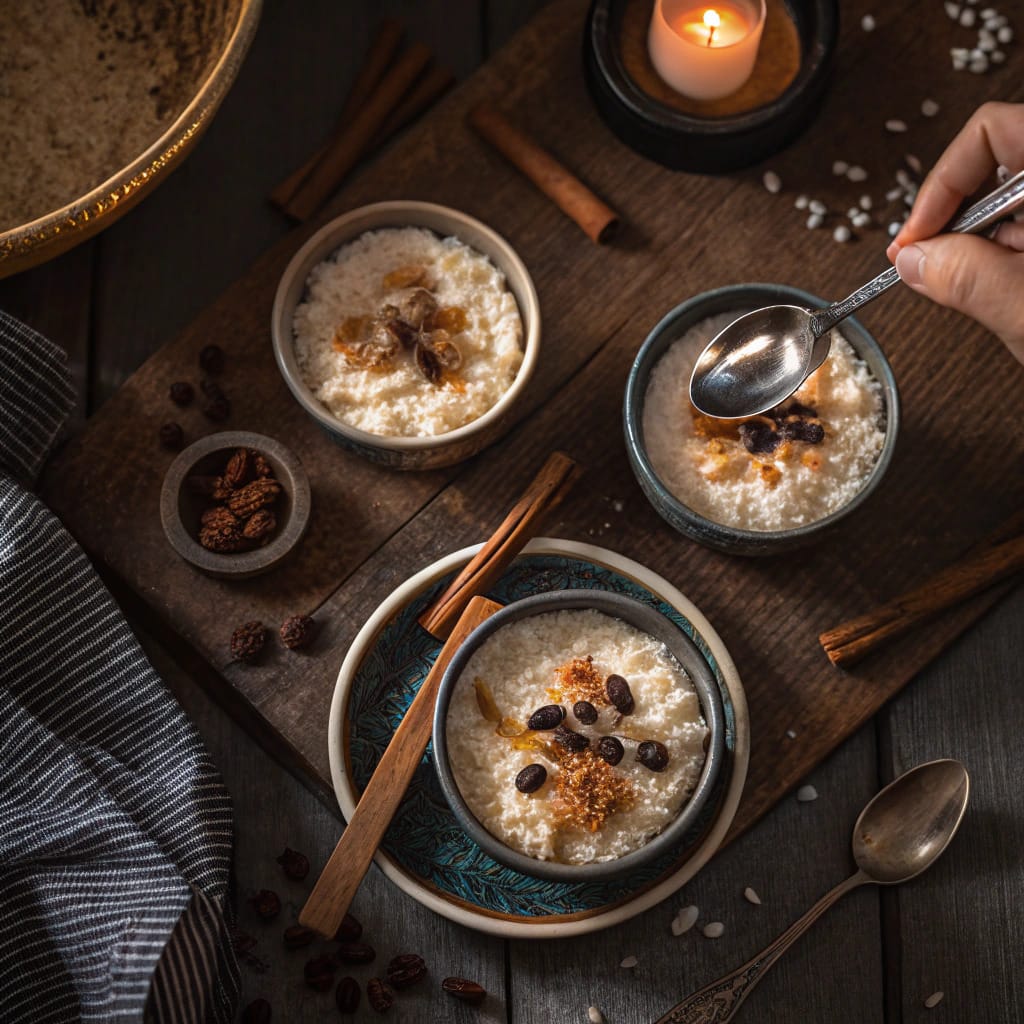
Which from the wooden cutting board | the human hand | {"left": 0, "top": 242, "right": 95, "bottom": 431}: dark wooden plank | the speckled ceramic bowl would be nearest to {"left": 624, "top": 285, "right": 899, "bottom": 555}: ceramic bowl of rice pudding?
the wooden cutting board

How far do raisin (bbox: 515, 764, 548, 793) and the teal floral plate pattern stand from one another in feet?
0.55

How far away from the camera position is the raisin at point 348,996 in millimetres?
2094

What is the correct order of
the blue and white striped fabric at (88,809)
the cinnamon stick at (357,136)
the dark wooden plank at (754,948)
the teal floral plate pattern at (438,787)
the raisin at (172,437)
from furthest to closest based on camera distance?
the cinnamon stick at (357,136) < the raisin at (172,437) < the dark wooden plank at (754,948) < the teal floral plate pattern at (438,787) < the blue and white striped fabric at (88,809)

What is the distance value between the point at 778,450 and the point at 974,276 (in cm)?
45

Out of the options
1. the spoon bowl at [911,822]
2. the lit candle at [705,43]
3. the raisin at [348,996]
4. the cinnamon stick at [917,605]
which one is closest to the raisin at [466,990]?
the raisin at [348,996]

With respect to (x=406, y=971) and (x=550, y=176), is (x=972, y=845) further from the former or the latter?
(x=550, y=176)

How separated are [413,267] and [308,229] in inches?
10.6

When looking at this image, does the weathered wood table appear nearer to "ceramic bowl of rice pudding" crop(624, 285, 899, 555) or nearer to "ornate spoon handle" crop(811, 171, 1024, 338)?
"ceramic bowl of rice pudding" crop(624, 285, 899, 555)

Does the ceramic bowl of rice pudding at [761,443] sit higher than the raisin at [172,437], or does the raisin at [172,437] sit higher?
the raisin at [172,437]

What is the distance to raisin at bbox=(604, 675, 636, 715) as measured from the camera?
1968 mm

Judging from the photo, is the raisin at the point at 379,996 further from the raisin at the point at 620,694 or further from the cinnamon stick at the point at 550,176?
the cinnamon stick at the point at 550,176

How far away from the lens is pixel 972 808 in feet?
7.30

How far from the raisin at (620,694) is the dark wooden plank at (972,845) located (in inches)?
24.2

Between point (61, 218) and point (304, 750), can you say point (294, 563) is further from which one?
point (61, 218)
